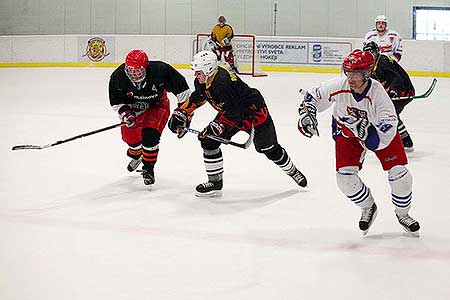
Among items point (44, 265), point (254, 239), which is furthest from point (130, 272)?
point (254, 239)

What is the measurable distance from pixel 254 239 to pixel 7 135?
13.9ft

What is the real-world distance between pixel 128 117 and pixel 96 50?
37.9 ft

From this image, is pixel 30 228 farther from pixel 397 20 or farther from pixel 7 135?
pixel 397 20

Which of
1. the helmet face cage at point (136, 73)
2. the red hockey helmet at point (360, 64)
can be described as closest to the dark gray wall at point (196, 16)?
the helmet face cage at point (136, 73)

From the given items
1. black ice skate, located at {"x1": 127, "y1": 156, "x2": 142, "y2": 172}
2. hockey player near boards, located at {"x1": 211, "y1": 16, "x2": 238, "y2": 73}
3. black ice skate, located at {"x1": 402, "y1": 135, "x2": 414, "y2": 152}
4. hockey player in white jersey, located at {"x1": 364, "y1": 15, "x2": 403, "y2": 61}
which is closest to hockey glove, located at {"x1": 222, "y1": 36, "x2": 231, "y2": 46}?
hockey player near boards, located at {"x1": 211, "y1": 16, "x2": 238, "y2": 73}

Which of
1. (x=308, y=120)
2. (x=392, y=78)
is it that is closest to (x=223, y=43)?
(x=392, y=78)

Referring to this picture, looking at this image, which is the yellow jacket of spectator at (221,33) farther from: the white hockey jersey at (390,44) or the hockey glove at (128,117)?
the hockey glove at (128,117)

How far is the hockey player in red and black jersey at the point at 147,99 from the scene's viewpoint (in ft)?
18.0

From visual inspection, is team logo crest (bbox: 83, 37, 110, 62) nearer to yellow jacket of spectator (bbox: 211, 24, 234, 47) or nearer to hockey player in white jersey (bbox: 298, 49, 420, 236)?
yellow jacket of spectator (bbox: 211, 24, 234, 47)

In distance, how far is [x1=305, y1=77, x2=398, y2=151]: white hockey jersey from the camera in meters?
3.93

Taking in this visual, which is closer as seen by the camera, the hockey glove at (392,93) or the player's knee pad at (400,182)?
the player's knee pad at (400,182)

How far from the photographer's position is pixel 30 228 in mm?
4430

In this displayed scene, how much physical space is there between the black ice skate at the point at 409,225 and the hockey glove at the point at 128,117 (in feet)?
6.89

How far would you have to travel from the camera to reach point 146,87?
5.49 meters
